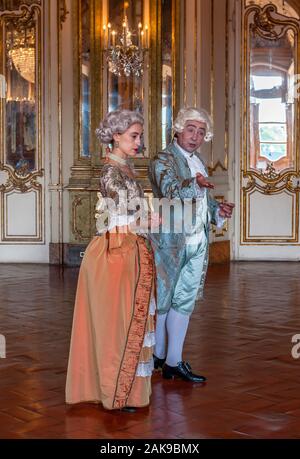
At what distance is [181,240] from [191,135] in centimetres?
54

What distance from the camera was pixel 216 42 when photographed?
31.5ft

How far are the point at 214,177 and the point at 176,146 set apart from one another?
5.24m

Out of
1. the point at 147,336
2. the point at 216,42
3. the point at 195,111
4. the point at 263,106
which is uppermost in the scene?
the point at 216,42

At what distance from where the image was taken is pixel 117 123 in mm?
3898

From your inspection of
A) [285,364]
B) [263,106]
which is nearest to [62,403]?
[285,364]

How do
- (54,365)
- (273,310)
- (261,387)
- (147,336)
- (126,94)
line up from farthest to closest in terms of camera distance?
(126,94)
(273,310)
(54,365)
(261,387)
(147,336)

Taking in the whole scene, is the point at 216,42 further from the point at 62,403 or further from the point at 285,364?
the point at 62,403

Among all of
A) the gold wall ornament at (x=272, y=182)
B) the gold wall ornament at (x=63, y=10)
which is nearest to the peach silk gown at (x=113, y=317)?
the gold wall ornament at (x=63, y=10)

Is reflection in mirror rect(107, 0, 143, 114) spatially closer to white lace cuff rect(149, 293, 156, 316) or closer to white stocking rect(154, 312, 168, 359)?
white stocking rect(154, 312, 168, 359)

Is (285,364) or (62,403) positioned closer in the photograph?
(62,403)

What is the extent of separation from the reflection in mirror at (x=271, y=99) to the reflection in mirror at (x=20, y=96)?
2.56 m

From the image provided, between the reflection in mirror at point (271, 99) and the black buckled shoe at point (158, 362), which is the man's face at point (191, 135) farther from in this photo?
the reflection in mirror at point (271, 99)

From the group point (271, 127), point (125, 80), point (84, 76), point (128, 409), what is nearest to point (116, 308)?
point (128, 409)

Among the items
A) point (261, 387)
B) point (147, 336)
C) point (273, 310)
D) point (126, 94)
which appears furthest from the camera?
point (126, 94)
